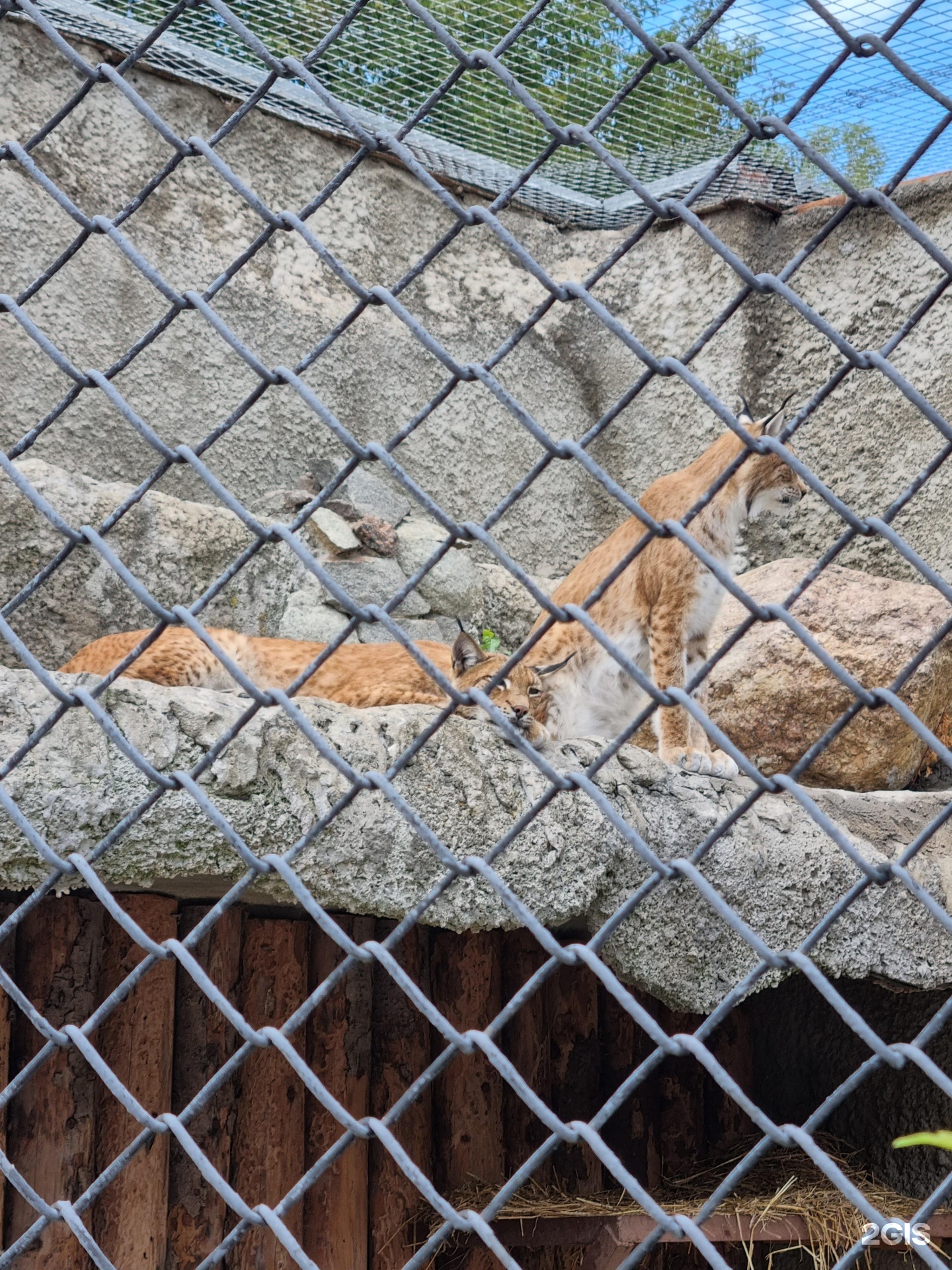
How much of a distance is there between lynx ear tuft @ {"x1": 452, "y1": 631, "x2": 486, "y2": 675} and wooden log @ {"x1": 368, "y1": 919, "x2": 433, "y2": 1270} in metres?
0.86

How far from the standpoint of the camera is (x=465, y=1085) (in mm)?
4301

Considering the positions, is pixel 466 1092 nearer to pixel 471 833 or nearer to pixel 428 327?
pixel 471 833

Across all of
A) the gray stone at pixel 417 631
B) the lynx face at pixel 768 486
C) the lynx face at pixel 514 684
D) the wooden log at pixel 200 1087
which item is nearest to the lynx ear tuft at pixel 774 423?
the lynx face at pixel 768 486

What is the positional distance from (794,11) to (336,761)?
12.3ft

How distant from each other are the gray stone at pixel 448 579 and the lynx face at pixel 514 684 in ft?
3.20

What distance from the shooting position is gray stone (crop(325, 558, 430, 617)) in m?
5.55

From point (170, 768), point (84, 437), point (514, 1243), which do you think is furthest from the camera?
point (84, 437)

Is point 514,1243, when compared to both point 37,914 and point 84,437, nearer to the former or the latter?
point 37,914

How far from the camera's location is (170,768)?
264 centimetres

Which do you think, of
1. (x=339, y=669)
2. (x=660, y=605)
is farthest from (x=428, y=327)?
(x=339, y=669)

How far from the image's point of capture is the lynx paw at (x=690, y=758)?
14.0 feet

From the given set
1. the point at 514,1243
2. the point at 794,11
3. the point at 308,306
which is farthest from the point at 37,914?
the point at 794,11

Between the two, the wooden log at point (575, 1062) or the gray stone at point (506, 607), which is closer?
the wooden log at point (575, 1062)

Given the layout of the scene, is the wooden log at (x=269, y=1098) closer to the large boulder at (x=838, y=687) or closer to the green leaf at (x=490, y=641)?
the large boulder at (x=838, y=687)
